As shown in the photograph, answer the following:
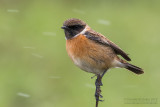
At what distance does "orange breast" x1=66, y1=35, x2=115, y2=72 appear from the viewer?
27.6ft

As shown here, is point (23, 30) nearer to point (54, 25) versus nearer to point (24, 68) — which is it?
point (54, 25)

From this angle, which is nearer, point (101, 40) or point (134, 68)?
point (101, 40)

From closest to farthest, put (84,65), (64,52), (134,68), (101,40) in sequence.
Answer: (84,65), (101,40), (134,68), (64,52)

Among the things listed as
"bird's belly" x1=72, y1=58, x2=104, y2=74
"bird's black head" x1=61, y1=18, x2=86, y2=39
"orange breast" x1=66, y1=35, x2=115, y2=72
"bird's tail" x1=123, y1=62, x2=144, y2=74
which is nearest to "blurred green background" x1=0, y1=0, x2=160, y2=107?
"bird's tail" x1=123, y1=62, x2=144, y2=74

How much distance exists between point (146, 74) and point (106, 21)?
2267mm

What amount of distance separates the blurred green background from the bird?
157 cm

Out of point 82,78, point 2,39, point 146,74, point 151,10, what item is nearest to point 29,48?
point 2,39

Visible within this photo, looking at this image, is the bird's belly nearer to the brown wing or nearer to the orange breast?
the orange breast

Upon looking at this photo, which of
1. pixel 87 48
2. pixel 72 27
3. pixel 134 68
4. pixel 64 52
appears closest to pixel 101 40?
pixel 87 48

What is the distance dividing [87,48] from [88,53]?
0.27 feet

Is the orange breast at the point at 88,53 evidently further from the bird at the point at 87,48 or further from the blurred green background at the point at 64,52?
the blurred green background at the point at 64,52

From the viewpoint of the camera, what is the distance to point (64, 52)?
12.6m

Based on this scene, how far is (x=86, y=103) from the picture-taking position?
11.3 m

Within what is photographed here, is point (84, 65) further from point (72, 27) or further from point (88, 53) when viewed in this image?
point (72, 27)
